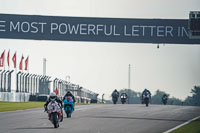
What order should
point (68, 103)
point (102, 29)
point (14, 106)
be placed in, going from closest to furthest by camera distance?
point (68, 103) → point (102, 29) → point (14, 106)

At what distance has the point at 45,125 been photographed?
22.8 m

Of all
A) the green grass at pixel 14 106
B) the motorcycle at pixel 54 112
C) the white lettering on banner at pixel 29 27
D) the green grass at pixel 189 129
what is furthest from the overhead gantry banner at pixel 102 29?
the motorcycle at pixel 54 112

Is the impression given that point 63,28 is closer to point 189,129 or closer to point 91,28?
point 91,28

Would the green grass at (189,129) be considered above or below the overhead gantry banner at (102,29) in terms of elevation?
below

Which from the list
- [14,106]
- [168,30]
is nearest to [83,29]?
[168,30]

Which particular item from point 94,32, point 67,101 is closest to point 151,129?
point 67,101

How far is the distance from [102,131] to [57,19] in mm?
19672

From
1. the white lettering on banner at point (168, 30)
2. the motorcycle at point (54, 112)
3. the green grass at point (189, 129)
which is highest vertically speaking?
the white lettering on banner at point (168, 30)

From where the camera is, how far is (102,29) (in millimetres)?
38750

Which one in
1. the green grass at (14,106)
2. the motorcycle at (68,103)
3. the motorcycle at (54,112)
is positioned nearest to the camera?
the motorcycle at (54,112)

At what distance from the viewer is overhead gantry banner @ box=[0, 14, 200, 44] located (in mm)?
38781

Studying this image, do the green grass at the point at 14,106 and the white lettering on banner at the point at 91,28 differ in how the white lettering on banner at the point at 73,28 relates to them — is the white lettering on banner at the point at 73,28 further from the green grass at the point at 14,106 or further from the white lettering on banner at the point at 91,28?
the green grass at the point at 14,106

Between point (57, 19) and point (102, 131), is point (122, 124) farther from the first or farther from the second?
point (57, 19)

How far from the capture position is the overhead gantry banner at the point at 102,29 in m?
38.8
